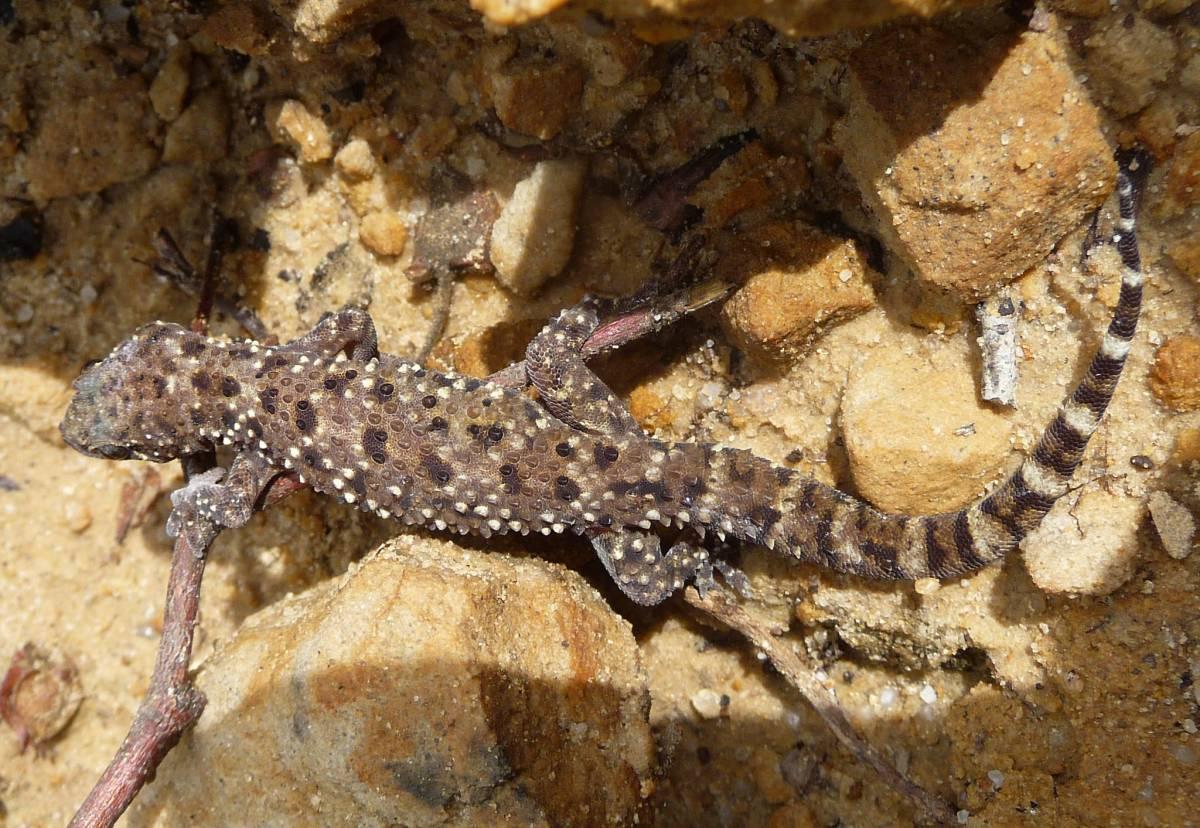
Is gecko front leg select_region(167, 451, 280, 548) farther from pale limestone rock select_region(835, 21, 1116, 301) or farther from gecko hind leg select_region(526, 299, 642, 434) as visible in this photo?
pale limestone rock select_region(835, 21, 1116, 301)

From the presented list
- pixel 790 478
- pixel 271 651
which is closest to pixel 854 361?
pixel 790 478

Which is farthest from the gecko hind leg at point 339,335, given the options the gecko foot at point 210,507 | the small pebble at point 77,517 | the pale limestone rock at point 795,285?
the small pebble at point 77,517

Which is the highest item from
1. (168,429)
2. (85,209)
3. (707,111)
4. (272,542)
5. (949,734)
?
(707,111)

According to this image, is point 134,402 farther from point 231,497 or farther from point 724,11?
point 724,11

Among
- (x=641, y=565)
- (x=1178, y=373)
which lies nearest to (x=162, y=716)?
(x=641, y=565)

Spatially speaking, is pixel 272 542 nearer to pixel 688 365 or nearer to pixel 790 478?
pixel 688 365

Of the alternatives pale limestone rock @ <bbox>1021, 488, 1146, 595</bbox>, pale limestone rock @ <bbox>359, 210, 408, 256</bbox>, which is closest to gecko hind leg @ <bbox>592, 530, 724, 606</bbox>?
pale limestone rock @ <bbox>1021, 488, 1146, 595</bbox>
